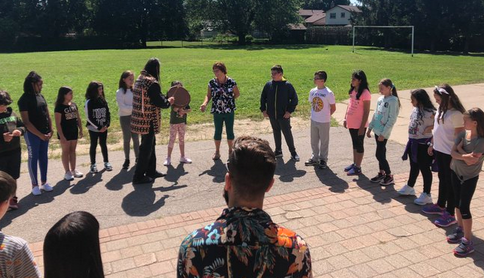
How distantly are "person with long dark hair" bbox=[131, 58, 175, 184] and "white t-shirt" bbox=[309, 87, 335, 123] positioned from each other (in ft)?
8.62

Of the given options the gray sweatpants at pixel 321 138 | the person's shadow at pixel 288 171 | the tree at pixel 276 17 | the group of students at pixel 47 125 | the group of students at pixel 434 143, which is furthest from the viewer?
the tree at pixel 276 17

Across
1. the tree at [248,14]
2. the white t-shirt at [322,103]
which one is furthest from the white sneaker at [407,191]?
the tree at [248,14]

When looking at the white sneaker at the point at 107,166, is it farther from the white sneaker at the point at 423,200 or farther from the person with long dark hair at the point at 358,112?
the white sneaker at the point at 423,200

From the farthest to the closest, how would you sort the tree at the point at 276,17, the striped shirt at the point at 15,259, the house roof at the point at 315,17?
1. the house roof at the point at 315,17
2. the tree at the point at 276,17
3. the striped shirt at the point at 15,259

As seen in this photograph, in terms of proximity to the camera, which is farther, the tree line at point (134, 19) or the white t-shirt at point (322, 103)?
the tree line at point (134, 19)

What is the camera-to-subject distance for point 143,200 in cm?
613

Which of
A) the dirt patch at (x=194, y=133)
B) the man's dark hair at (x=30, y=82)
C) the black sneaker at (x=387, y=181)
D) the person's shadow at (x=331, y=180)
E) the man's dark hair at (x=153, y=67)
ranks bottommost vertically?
the person's shadow at (x=331, y=180)

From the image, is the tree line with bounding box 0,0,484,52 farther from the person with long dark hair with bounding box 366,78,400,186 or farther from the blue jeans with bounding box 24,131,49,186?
the blue jeans with bounding box 24,131,49,186

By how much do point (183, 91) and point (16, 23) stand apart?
64728mm

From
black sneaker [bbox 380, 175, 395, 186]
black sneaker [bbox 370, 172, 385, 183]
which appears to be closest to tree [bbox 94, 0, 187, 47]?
black sneaker [bbox 370, 172, 385, 183]

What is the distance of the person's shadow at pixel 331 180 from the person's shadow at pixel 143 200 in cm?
235

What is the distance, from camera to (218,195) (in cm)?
632

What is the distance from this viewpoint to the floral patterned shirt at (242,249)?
1.84 metres

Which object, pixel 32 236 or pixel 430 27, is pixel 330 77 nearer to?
pixel 32 236
